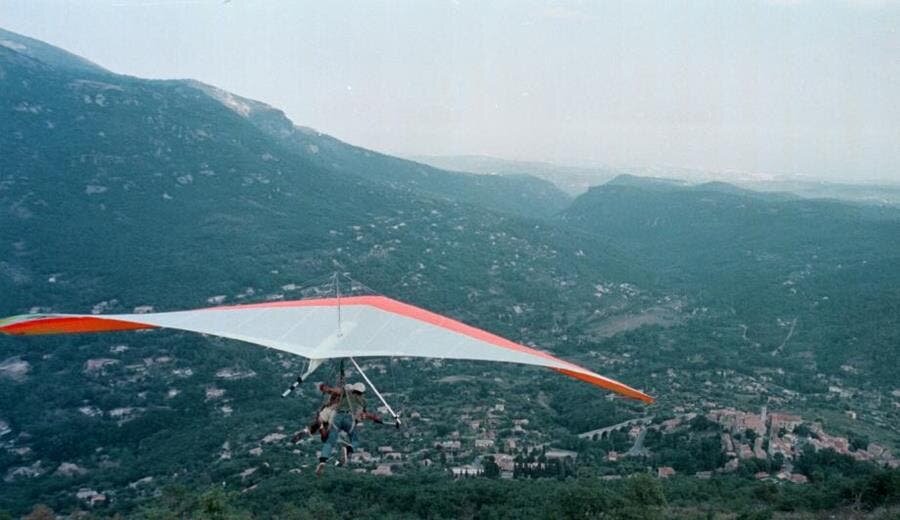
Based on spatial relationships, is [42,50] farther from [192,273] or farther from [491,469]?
[491,469]

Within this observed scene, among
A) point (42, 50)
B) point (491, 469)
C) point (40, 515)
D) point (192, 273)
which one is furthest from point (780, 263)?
point (42, 50)

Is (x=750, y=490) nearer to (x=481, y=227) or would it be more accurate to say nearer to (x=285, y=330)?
(x=285, y=330)

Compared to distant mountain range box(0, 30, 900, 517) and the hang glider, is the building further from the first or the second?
the hang glider

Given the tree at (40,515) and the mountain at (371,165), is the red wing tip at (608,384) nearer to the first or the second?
the tree at (40,515)

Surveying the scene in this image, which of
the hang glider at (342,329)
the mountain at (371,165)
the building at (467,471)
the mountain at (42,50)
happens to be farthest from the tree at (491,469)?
the mountain at (42,50)

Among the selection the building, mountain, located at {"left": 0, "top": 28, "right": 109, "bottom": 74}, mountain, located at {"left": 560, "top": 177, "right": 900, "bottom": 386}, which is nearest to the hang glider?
the building

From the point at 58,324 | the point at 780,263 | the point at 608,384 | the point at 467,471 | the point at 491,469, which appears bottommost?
the point at 467,471

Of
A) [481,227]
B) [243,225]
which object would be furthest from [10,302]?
[481,227]
